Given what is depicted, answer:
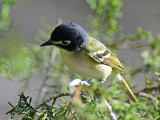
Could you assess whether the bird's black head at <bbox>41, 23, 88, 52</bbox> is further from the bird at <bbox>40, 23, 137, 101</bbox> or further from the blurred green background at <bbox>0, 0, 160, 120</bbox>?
the blurred green background at <bbox>0, 0, 160, 120</bbox>

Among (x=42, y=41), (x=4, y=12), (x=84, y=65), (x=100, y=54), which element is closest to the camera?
(x=4, y=12)

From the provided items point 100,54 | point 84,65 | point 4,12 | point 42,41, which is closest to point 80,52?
point 84,65

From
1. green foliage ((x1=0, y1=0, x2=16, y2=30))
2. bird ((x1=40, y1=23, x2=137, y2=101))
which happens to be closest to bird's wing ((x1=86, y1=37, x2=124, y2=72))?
bird ((x1=40, y1=23, x2=137, y2=101))

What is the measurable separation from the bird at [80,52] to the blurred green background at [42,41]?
24 cm

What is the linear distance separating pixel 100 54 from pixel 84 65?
1.10 feet

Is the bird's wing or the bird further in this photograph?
the bird's wing

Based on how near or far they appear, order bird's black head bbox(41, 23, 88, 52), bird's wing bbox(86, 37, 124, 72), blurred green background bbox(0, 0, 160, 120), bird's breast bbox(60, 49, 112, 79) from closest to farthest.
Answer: blurred green background bbox(0, 0, 160, 120) < bird's black head bbox(41, 23, 88, 52) < bird's breast bbox(60, 49, 112, 79) < bird's wing bbox(86, 37, 124, 72)

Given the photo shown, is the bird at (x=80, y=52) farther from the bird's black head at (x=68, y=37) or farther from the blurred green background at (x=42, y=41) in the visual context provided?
the blurred green background at (x=42, y=41)

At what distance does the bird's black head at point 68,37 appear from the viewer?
205 cm

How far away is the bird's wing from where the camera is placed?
93.0 inches

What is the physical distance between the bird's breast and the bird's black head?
0.06 metres

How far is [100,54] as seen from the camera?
2.49 metres

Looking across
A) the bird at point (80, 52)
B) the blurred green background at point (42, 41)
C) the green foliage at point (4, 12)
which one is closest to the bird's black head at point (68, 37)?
A: the bird at point (80, 52)

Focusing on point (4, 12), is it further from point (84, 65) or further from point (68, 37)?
point (84, 65)
